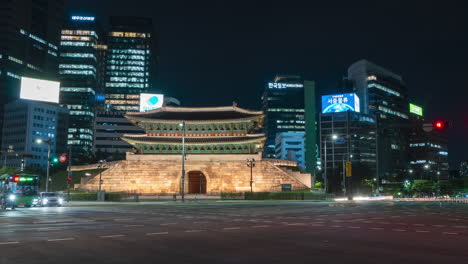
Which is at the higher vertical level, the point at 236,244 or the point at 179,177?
the point at 179,177

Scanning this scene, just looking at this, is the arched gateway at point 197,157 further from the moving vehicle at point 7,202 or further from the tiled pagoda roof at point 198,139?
the moving vehicle at point 7,202

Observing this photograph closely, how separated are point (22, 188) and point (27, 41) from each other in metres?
151

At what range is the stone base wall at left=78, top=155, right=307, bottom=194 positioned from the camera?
61875 millimetres

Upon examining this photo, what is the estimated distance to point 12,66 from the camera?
15275cm

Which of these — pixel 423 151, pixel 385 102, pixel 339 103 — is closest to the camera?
pixel 339 103

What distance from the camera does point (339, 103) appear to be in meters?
139

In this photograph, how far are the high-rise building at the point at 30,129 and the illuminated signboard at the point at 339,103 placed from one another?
98895 millimetres

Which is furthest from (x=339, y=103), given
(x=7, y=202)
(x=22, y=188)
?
(x=7, y=202)

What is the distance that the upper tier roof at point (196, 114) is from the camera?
6844 cm

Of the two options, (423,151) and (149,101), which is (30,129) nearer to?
(149,101)

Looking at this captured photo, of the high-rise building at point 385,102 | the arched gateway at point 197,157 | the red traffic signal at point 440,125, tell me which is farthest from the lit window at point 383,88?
the red traffic signal at point 440,125

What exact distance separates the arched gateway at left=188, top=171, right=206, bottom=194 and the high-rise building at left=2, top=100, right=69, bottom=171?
87242mm

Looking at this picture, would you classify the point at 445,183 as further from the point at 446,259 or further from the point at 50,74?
the point at 50,74

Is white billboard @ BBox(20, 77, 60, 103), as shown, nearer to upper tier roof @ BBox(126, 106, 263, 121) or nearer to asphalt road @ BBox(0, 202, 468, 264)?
upper tier roof @ BBox(126, 106, 263, 121)
